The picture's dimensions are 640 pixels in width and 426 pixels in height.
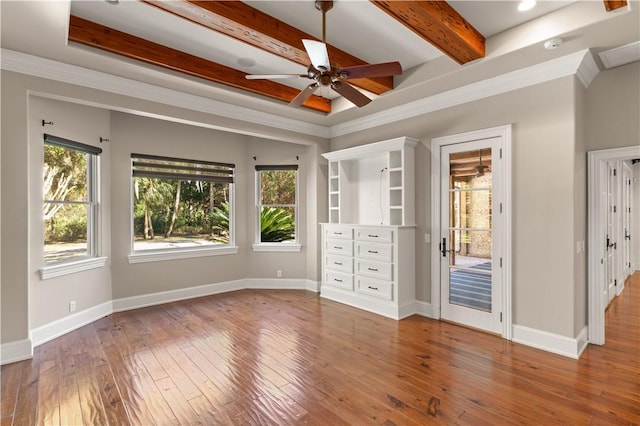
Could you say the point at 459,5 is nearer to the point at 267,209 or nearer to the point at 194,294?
the point at 267,209

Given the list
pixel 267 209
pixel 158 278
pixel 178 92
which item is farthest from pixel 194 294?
pixel 178 92

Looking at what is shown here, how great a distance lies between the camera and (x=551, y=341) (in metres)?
3.21

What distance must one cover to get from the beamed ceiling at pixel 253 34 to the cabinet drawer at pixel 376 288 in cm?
257

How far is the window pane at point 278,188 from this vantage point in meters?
5.94

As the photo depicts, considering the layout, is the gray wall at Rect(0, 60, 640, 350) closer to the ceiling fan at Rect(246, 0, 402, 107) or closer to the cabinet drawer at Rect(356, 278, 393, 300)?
the cabinet drawer at Rect(356, 278, 393, 300)

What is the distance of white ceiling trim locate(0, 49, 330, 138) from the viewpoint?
308cm

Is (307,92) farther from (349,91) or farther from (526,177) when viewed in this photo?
(526,177)

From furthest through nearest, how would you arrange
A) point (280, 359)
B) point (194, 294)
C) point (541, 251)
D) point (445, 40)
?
point (194, 294) → point (541, 251) → point (280, 359) → point (445, 40)

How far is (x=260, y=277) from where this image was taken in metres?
5.88

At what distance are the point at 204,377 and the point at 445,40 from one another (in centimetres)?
360

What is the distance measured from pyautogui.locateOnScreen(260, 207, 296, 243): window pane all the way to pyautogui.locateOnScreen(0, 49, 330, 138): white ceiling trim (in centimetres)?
154

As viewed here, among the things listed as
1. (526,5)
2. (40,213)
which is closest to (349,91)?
(526,5)

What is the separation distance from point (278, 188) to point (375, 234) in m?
2.23

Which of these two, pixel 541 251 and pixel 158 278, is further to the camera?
pixel 158 278
